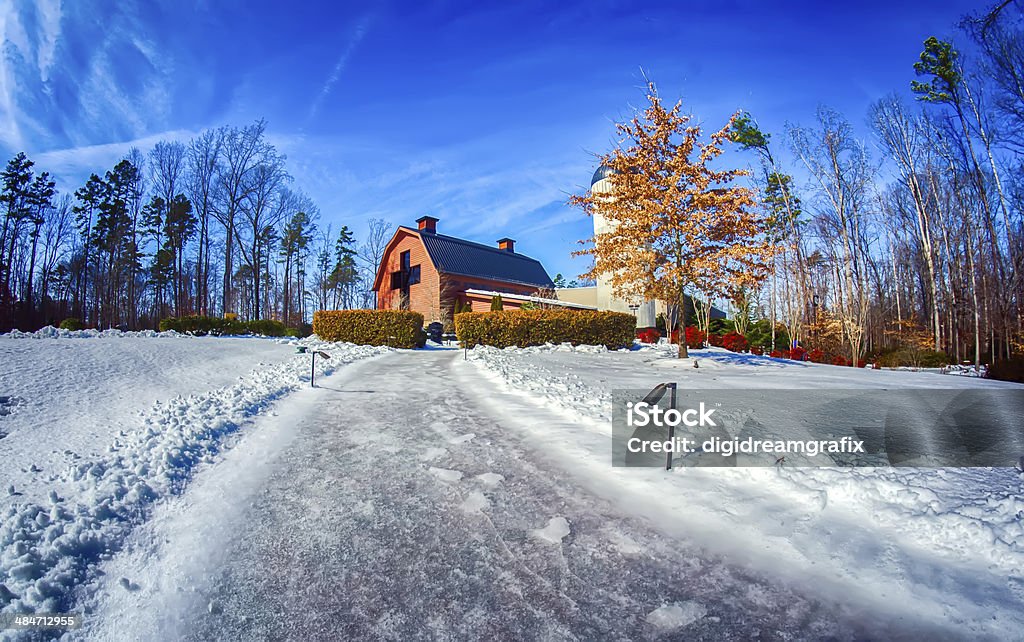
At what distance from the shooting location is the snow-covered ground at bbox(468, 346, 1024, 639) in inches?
81.4

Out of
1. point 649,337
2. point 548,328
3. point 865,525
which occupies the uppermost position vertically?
point 548,328

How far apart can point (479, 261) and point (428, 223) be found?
4.90 metres

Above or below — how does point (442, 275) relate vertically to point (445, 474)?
above

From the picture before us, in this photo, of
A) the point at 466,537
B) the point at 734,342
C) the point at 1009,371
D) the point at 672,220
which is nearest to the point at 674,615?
the point at 466,537

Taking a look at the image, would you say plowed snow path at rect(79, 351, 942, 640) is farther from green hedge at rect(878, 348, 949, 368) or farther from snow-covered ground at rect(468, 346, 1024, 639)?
green hedge at rect(878, 348, 949, 368)

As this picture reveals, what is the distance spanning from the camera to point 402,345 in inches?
661

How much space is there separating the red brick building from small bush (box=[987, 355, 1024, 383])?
17817 millimetres

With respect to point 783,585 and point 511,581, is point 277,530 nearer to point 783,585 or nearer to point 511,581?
point 511,581

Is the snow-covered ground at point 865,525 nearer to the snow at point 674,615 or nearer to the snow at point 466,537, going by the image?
the snow at point 466,537

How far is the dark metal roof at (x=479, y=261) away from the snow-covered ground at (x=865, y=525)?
22.8m

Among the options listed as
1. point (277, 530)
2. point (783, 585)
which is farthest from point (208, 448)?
point (783, 585)

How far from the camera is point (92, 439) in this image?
434 cm

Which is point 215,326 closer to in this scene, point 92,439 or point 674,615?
point 92,439

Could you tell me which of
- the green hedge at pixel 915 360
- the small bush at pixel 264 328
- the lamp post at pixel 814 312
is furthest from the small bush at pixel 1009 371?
the small bush at pixel 264 328
